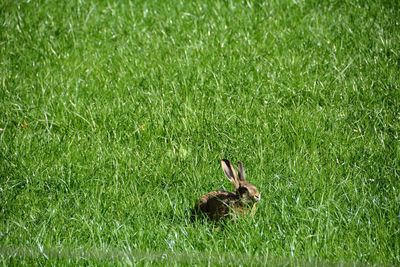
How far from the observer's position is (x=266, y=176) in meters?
5.22

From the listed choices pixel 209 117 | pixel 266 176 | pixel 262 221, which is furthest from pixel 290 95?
pixel 262 221

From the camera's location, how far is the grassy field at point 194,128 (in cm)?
453

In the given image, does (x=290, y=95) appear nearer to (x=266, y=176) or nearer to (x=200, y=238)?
(x=266, y=176)

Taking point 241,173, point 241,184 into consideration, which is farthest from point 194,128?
point 241,184

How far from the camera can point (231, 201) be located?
4.78 metres

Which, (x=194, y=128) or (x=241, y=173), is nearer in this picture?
(x=241, y=173)

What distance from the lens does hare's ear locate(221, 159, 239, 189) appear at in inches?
191

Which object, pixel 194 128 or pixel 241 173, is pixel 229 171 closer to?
pixel 241 173

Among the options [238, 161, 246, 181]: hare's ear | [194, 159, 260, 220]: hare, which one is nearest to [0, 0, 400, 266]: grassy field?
[194, 159, 260, 220]: hare

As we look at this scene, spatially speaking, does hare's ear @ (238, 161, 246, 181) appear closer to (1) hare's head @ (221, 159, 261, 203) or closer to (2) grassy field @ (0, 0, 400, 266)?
(1) hare's head @ (221, 159, 261, 203)

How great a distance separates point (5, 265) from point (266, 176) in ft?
5.61

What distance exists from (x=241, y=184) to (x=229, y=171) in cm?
11

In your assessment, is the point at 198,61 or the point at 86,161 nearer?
the point at 86,161

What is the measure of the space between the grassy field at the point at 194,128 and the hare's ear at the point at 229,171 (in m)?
0.24
